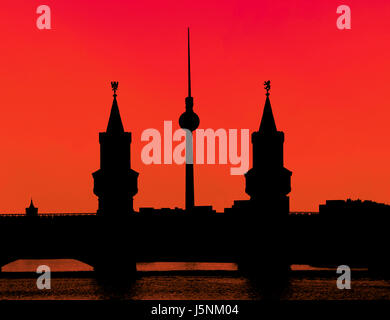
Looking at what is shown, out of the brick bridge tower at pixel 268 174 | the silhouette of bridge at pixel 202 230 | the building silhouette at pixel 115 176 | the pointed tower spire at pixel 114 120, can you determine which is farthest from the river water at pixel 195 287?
the pointed tower spire at pixel 114 120

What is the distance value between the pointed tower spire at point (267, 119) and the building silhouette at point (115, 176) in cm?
986

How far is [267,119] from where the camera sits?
6706cm

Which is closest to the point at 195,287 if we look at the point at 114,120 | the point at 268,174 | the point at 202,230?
the point at 202,230

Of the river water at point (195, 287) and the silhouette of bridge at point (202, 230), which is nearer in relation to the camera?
the river water at point (195, 287)

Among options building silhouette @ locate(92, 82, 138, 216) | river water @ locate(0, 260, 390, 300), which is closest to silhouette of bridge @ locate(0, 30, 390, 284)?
building silhouette @ locate(92, 82, 138, 216)

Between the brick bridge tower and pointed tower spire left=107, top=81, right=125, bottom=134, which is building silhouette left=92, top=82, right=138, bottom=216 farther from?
the brick bridge tower

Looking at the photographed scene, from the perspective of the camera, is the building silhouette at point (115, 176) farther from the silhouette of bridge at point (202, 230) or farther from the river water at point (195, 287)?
the river water at point (195, 287)

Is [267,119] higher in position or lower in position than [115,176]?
higher

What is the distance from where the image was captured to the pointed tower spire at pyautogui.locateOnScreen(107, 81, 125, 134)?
64500 millimetres

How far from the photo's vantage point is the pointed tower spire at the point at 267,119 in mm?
66438

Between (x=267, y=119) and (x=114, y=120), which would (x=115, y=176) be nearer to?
(x=114, y=120)

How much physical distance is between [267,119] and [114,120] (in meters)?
11.1

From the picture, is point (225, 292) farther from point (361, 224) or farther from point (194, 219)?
point (361, 224)
